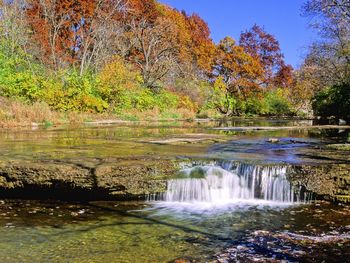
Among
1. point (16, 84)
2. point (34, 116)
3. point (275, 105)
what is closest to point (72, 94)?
point (16, 84)

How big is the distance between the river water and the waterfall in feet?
0.06

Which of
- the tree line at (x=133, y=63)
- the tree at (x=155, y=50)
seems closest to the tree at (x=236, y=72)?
the tree line at (x=133, y=63)

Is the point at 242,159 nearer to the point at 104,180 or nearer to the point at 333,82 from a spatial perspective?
the point at 104,180

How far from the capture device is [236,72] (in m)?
48.7

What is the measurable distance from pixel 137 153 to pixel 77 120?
1620 centimetres

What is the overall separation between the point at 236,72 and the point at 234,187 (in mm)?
42405

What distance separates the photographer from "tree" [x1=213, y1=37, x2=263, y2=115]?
48188 mm

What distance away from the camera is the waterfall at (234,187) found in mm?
7269

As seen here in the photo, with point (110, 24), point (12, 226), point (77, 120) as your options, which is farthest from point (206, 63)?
point (12, 226)

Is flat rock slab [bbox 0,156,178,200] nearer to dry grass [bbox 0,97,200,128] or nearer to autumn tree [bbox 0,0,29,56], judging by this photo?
dry grass [bbox 0,97,200,128]

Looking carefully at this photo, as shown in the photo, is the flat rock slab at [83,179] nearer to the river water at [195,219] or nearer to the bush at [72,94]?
the river water at [195,219]

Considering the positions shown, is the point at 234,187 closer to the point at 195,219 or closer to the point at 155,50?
the point at 195,219

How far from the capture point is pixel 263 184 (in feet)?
24.3

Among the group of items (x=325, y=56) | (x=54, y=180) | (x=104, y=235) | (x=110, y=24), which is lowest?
(x=104, y=235)
